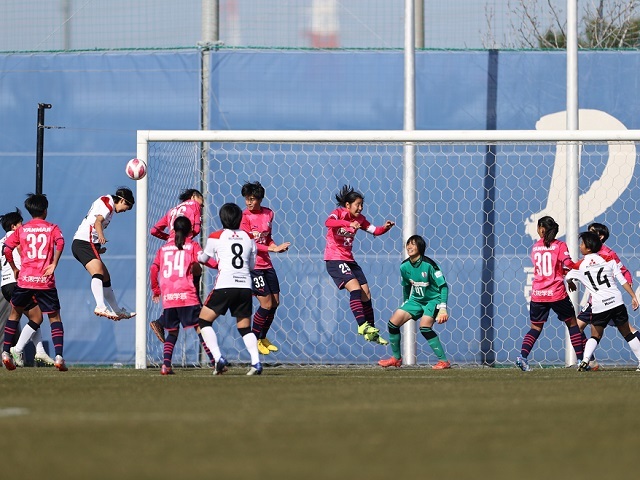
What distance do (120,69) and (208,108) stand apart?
4.48 feet

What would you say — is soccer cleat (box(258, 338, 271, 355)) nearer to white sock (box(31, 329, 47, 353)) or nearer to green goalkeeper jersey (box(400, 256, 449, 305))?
green goalkeeper jersey (box(400, 256, 449, 305))

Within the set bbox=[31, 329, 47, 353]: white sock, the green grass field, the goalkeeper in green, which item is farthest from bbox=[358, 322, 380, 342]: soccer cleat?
the green grass field

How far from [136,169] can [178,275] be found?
243 centimetres

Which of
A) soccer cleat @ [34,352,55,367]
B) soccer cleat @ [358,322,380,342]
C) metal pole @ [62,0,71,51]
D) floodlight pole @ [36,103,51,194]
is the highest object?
metal pole @ [62,0,71,51]

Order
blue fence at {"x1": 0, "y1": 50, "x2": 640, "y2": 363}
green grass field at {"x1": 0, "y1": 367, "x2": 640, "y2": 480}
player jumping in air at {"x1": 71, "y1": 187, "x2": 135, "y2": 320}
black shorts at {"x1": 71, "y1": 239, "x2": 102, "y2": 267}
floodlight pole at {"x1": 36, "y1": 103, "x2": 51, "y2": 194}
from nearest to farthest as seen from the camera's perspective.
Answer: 1. green grass field at {"x1": 0, "y1": 367, "x2": 640, "y2": 480}
2. player jumping in air at {"x1": 71, "y1": 187, "x2": 135, "y2": 320}
3. black shorts at {"x1": 71, "y1": 239, "x2": 102, "y2": 267}
4. floodlight pole at {"x1": 36, "y1": 103, "x2": 51, "y2": 194}
5. blue fence at {"x1": 0, "y1": 50, "x2": 640, "y2": 363}

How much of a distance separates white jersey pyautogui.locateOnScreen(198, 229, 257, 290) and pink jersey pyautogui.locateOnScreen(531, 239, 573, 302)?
3.83 meters

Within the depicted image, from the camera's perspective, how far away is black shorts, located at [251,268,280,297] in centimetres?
1407

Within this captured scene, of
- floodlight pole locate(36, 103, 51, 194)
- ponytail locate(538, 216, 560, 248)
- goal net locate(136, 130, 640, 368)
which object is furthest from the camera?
goal net locate(136, 130, 640, 368)

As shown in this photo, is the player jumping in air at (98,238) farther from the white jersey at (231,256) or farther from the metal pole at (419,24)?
the metal pole at (419,24)

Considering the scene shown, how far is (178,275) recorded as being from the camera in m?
11.7

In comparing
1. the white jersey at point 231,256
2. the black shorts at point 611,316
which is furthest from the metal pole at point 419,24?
the white jersey at point 231,256

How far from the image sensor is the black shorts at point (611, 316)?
1345cm

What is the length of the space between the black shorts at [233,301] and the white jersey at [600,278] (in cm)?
399

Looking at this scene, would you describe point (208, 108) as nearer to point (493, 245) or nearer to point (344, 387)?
point (493, 245)
